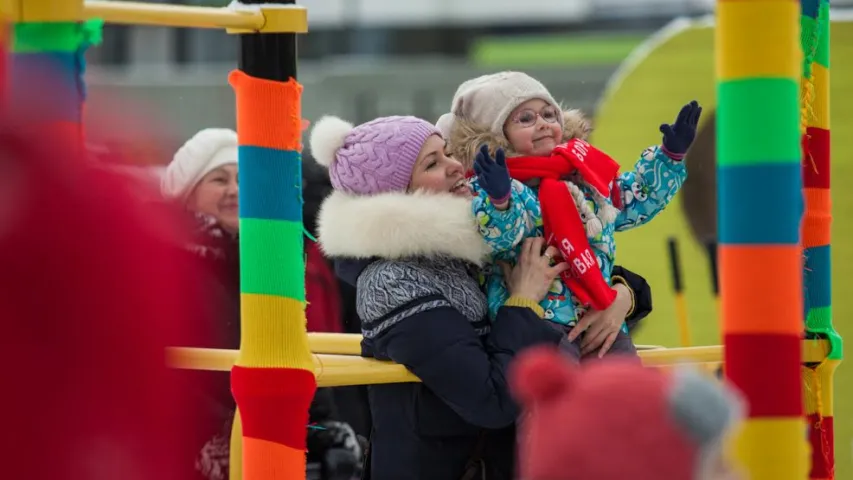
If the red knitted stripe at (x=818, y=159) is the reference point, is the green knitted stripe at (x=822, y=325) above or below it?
below

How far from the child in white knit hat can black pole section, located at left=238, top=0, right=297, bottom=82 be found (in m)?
0.40

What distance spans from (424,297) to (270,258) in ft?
0.99

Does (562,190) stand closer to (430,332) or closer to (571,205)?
(571,205)

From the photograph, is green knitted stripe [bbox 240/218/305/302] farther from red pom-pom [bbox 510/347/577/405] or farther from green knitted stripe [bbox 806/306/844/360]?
red pom-pom [bbox 510/347/577/405]

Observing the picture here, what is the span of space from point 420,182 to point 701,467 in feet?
4.86

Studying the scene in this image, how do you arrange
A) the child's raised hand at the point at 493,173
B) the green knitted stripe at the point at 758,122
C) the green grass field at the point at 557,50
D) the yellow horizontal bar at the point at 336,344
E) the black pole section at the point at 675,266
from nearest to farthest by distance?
1. the green knitted stripe at the point at 758,122
2. the child's raised hand at the point at 493,173
3. the yellow horizontal bar at the point at 336,344
4. the black pole section at the point at 675,266
5. the green grass field at the point at 557,50

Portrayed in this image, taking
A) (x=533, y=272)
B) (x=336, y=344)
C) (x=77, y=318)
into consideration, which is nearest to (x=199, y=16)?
(x=533, y=272)

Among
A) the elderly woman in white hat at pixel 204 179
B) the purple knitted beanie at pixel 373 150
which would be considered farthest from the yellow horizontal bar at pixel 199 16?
the elderly woman in white hat at pixel 204 179

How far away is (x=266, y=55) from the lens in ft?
8.74

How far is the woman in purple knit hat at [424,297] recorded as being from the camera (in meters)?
2.62

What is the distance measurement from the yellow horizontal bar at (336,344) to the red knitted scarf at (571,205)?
56 centimetres

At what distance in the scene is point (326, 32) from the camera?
1997 cm

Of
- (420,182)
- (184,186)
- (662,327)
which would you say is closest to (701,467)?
(420,182)

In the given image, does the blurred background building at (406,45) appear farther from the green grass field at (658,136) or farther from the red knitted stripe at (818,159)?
the red knitted stripe at (818,159)
